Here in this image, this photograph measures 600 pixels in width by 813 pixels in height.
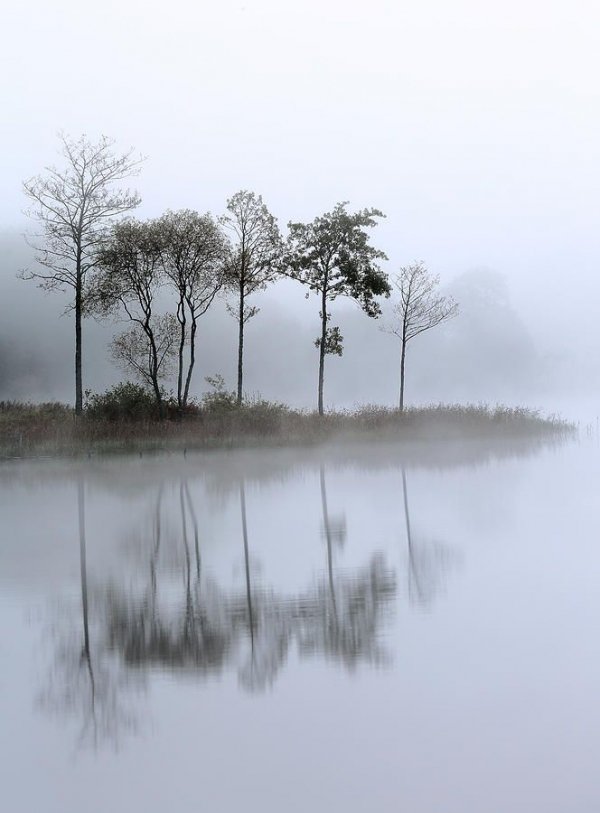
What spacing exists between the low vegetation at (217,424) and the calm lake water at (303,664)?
21592 millimetres

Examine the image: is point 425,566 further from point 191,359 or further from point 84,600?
point 191,359

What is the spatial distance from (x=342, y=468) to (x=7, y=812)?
2399 centimetres

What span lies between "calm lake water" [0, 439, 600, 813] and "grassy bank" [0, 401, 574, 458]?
21526 mm

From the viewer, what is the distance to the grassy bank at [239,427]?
3803 cm

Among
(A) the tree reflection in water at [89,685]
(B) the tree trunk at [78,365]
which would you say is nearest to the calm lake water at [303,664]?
(A) the tree reflection in water at [89,685]

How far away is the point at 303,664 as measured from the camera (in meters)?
7.43

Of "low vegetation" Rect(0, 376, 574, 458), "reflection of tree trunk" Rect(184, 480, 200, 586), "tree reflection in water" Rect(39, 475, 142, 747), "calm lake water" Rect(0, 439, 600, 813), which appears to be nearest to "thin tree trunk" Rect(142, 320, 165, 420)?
"low vegetation" Rect(0, 376, 574, 458)

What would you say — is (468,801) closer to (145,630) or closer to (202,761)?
(202,761)

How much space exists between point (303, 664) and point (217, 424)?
3462 centimetres

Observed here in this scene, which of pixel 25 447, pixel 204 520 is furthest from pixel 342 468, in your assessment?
pixel 25 447

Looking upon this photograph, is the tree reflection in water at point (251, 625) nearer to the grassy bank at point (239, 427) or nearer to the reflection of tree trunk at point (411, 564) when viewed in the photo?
the reflection of tree trunk at point (411, 564)

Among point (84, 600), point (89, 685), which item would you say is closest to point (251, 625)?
point (89, 685)

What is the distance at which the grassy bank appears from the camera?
3803 cm

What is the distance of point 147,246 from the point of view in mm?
46594
